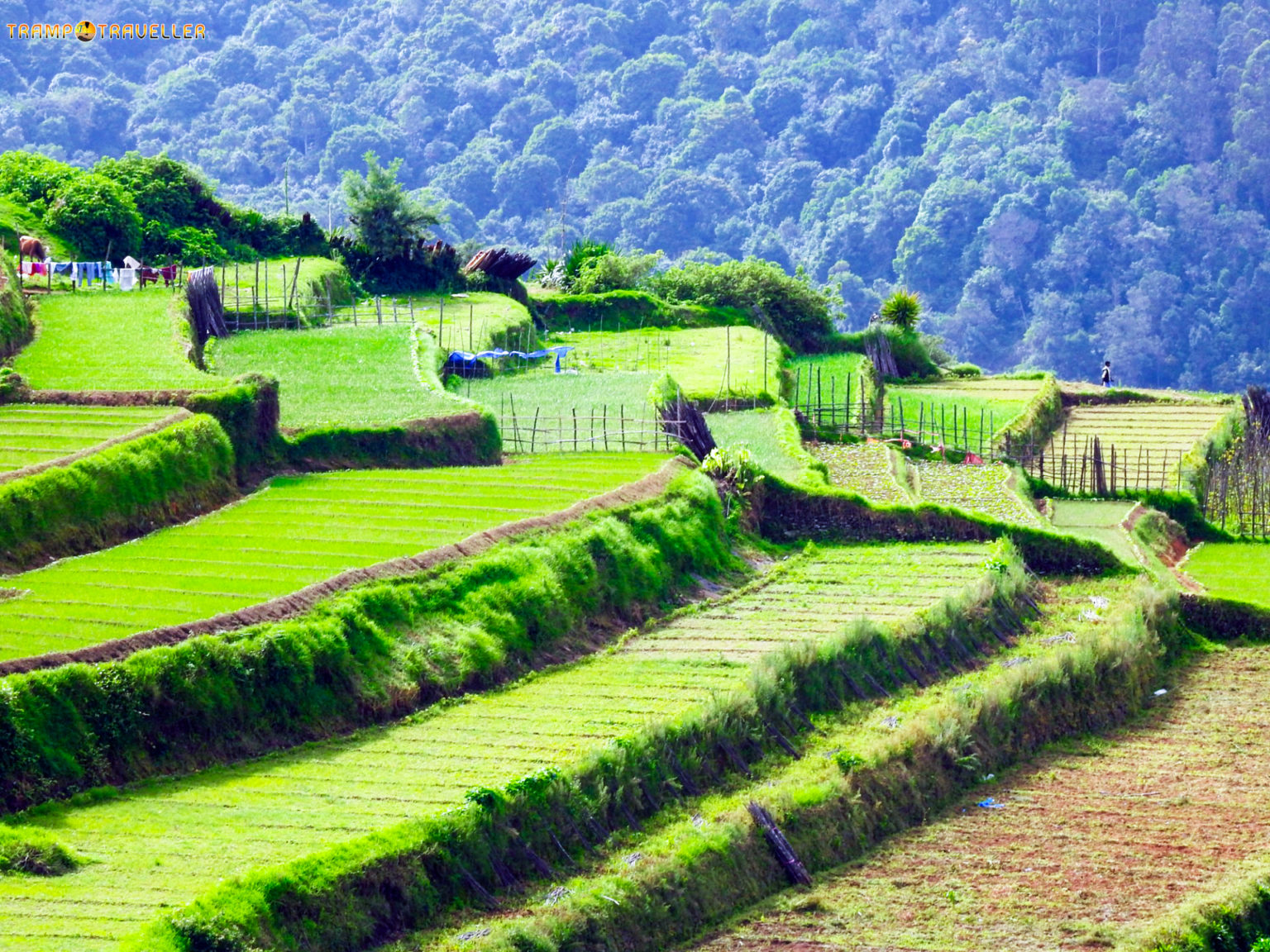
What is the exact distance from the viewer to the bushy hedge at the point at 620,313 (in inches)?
2675

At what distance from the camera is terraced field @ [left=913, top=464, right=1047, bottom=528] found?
146 ft

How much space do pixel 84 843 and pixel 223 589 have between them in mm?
7564

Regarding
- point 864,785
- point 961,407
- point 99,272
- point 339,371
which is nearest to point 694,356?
point 961,407

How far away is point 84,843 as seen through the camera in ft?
80.8

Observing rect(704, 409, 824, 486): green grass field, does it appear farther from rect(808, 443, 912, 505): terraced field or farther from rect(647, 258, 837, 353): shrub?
rect(647, 258, 837, 353): shrub

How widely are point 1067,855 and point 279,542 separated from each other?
13.9 metres

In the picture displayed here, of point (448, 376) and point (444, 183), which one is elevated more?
point (444, 183)

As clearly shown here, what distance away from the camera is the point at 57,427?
3956 cm

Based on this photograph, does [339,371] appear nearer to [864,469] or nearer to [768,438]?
[768,438]

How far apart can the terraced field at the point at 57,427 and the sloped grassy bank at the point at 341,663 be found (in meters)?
7.55

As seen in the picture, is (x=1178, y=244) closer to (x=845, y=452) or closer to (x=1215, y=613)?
(x=845, y=452)

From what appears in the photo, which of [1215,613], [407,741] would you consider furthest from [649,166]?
[407,741]

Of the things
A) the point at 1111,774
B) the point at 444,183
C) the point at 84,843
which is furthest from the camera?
the point at 444,183

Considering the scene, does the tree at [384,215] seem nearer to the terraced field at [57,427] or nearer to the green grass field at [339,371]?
the green grass field at [339,371]
